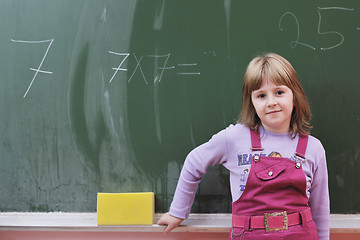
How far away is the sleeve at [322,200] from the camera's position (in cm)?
106

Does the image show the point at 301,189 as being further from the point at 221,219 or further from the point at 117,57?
the point at 117,57

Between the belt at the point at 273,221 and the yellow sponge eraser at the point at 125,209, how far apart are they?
33 centimetres

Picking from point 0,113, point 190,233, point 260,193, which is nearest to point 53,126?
point 0,113

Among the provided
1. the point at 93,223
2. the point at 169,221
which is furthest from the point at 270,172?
the point at 93,223

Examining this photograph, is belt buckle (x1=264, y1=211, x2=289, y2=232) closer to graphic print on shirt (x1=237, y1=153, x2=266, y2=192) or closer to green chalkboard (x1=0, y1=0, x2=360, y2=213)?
graphic print on shirt (x1=237, y1=153, x2=266, y2=192)

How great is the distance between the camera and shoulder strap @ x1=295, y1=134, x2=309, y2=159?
1.03 m

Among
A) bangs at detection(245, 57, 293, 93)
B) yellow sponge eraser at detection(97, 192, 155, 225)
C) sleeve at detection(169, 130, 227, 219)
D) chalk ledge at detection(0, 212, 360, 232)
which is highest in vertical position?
→ bangs at detection(245, 57, 293, 93)

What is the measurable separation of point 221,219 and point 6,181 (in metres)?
0.77

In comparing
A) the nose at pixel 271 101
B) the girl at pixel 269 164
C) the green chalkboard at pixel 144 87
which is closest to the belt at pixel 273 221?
the girl at pixel 269 164

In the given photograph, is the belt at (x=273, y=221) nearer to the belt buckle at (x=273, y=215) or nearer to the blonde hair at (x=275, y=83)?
the belt buckle at (x=273, y=215)

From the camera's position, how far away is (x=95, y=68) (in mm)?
1207

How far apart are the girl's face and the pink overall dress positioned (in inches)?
4.7

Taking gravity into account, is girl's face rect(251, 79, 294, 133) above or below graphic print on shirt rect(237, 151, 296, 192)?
above

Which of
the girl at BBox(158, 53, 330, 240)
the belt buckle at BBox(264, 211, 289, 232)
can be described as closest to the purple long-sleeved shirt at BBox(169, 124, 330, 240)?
the girl at BBox(158, 53, 330, 240)
